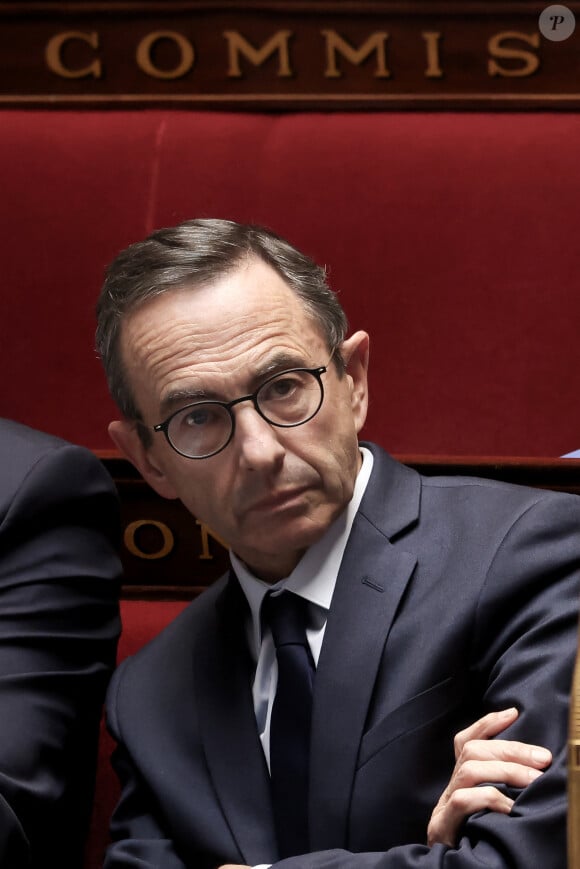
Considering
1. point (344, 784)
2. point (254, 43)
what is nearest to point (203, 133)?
point (254, 43)

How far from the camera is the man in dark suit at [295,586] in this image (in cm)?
80

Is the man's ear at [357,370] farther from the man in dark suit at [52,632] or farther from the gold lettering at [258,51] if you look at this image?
the gold lettering at [258,51]

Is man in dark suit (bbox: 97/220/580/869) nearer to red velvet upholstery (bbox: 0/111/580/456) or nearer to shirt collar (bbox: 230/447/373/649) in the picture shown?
shirt collar (bbox: 230/447/373/649)

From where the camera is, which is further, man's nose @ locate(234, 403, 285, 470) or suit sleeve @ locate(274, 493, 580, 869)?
man's nose @ locate(234, 403, 285, 470)

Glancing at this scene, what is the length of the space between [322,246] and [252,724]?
2.18ft

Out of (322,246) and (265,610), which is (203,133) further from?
(265,610)

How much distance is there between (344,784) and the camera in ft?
2.66

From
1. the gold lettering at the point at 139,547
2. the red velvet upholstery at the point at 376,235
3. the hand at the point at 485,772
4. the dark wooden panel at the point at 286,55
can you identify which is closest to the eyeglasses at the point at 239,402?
the hand at the point at 485,772

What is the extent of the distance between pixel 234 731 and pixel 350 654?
11 cm

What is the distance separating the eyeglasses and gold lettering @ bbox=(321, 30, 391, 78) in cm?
65

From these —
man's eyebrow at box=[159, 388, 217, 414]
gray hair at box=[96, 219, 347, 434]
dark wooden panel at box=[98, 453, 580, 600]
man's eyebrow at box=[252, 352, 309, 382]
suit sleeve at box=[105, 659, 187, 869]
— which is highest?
gray hair at box=[96, 219, 347, 434]

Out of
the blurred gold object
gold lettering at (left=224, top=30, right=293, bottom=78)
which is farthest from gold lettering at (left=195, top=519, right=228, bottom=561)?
the blurred gold object

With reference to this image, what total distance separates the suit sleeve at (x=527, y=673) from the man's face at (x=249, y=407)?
0.42ft

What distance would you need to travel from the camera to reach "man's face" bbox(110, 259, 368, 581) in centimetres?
84
